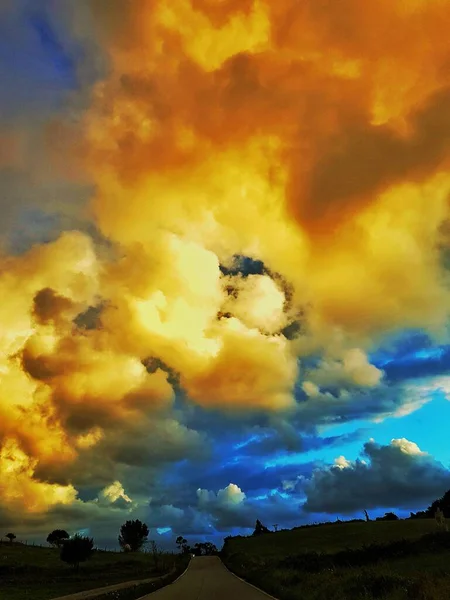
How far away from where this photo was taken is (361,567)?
140 feet

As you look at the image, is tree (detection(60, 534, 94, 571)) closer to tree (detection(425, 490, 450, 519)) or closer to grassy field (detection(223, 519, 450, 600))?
grassy field (detection(223, 519, 450, 600))

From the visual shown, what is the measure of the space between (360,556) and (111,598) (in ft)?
129

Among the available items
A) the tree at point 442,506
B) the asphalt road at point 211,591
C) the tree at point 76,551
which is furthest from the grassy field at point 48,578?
the tree at point 442,506

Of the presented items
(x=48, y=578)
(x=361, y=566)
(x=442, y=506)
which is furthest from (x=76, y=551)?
(x=442, y=506)

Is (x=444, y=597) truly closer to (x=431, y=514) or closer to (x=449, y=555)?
(x=449, y=555)

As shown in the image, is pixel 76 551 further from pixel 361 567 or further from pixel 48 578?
pixel 361 567

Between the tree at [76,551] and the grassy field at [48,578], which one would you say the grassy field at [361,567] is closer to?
the grassy field at [48,578]

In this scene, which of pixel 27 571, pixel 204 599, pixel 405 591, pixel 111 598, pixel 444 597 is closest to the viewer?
pixel 444 597

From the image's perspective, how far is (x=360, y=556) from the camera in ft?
211

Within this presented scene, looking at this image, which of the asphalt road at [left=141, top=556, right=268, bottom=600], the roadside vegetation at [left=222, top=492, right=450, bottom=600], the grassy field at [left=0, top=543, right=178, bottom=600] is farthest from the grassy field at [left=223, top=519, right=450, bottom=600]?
the grassy field at [left=0, top=543, right=178, bottom=600]

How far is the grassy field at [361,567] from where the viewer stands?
933 inches

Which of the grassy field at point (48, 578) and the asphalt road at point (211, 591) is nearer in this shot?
the asphalt road at point (211, 591)

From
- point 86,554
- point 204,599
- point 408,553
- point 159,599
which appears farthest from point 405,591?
point 86,554

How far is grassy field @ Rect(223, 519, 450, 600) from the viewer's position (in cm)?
2369
